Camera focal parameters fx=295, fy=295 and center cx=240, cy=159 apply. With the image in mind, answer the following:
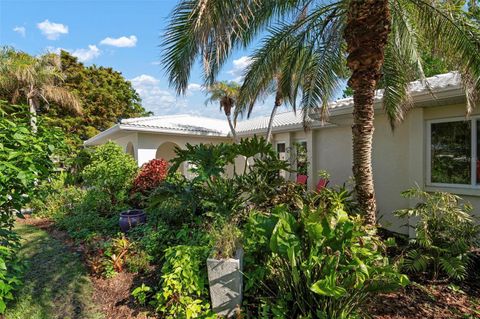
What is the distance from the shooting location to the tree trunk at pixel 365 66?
15.9 ft

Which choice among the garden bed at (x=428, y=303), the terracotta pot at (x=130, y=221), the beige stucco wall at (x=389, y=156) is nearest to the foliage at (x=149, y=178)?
the terracotta pot at (x=130, y=221)

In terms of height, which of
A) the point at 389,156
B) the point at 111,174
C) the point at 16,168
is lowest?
the point at 111,174

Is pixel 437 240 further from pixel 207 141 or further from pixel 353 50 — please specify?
pixel 207 141

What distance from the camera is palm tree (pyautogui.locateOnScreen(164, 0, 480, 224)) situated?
4.84 metres

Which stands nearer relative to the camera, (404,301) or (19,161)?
(19,161)

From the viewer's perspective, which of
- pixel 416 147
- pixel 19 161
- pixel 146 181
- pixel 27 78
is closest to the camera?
pixel 19 161

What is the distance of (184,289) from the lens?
426 centimetres

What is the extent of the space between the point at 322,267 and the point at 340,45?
6.67 metres

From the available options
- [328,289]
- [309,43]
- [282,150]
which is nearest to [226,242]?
[328,289]

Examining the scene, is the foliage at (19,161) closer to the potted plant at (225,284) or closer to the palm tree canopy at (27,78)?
the potted plant at (225,284)

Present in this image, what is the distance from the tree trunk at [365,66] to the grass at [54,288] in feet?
15.8

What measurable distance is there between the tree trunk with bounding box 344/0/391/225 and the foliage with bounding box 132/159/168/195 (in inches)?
280

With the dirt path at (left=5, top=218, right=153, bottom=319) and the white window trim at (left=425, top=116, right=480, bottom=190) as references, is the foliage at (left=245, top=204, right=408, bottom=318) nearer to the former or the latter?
the dirt path at (left=5, top=218, right=153, bottom=319)

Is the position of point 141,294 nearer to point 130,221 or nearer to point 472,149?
point 130,221
